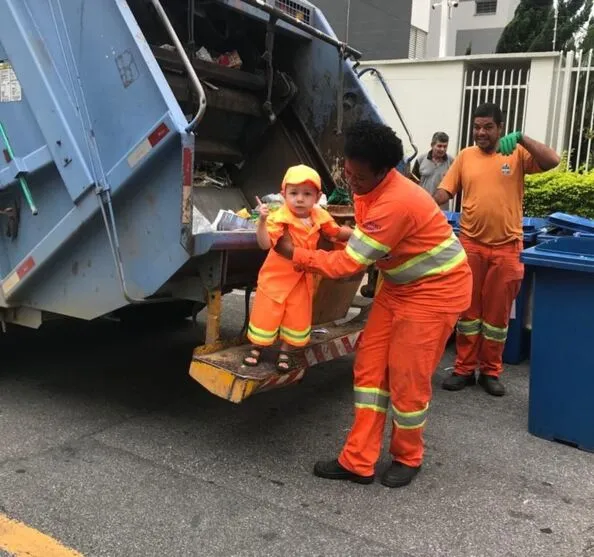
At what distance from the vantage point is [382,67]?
34.6 feet

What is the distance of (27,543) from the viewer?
2.48 m

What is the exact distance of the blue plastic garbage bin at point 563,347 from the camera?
10.9 feet

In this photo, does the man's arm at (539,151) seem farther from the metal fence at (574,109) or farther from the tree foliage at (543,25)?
the tree foliage at (543,25)

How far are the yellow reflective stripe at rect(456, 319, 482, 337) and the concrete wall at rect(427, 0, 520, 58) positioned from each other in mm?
21632

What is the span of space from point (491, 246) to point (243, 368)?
1.95 m

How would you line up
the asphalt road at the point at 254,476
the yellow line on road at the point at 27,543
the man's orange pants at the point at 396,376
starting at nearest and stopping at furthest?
the yellow line on road at the point at 27,543, the asphalt road at the point at 254,476, the man's orange pants at the point at 396,376

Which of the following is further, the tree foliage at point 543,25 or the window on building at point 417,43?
the window on building at point 417,43

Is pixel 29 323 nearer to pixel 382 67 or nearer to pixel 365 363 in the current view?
pixel 365 363

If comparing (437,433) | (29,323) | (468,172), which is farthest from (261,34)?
(437,433)

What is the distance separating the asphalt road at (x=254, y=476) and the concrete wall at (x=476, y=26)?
22421 millimetres

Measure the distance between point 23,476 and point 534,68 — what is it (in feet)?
27.6

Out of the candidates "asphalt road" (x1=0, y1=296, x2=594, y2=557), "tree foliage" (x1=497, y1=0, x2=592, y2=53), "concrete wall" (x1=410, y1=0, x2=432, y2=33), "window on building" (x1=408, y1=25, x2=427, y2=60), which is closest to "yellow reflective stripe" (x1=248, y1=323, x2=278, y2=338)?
"asphalt road" (x1=0, y1=296, x2=594, y2=557)

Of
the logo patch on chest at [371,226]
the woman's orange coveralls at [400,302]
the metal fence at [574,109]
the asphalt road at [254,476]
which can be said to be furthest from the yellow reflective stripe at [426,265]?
the metal fence at [574,109]

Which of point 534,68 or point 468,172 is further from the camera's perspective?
point 534,68
